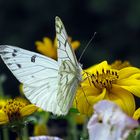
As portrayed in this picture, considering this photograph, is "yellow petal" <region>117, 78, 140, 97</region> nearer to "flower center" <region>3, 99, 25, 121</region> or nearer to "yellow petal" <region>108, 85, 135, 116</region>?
"yellow petal" <region>108, 85, 135, 116</region>

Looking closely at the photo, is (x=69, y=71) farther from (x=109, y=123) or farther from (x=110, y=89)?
(x=109, y=123)

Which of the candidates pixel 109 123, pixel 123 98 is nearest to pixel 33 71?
pixel 123 98

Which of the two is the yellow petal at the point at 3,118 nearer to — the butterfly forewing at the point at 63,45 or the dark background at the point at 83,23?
the butterfly forewing at the point at 63,45

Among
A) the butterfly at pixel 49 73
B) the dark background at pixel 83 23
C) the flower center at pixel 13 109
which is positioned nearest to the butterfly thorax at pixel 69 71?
the butterfly at pixel 49 73

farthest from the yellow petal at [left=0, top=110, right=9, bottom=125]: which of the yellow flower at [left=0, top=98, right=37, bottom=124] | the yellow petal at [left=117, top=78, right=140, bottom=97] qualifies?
the yellow petal at [left=117, top=78, right=140, bottom=97]

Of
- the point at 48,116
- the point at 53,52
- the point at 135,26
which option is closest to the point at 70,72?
the point at 48,116

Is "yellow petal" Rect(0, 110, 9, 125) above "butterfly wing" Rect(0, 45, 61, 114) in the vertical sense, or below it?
below

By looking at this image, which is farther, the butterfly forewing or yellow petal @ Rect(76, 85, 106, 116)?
the butterfly forewing
